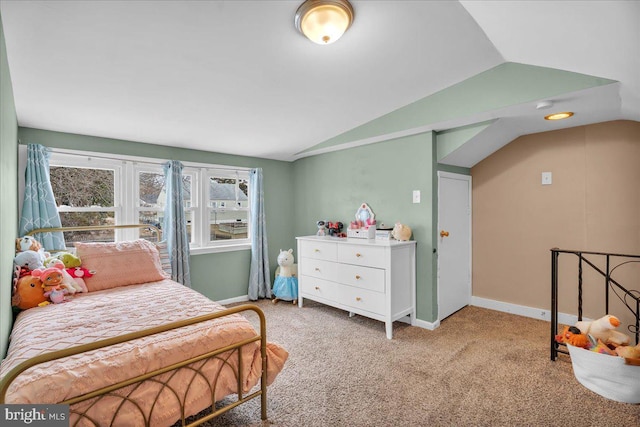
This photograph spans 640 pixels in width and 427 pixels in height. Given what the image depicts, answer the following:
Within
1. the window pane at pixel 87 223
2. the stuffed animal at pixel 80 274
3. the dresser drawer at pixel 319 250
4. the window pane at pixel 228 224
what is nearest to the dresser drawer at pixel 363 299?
the dresser drawer at pixel 319 250

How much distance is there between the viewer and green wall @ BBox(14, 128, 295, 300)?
9.92 ft

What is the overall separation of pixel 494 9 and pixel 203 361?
2.36 meters

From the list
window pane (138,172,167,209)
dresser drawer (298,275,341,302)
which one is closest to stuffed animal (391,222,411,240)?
dresser drawer (298,275,341,302)

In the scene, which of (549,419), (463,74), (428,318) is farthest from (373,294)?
(463,74)

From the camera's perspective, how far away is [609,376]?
1944 mm

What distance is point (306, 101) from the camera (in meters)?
2.78

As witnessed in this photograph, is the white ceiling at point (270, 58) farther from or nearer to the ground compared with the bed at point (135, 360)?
farther from the ground

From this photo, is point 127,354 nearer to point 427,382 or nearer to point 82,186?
point 427,382

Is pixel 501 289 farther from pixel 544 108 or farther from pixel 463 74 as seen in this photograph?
pixel 463 74

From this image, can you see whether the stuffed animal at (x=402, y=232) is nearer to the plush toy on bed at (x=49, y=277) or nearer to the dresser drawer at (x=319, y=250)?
the dresser drawer at (x=319, y=250)

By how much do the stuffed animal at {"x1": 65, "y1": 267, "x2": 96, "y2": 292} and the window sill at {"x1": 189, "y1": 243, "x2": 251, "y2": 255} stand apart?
125 cm

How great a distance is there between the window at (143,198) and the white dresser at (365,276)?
4.09 ft

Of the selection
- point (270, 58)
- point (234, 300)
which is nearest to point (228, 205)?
point (234, 300)

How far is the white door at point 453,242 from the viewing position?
10.8ft
